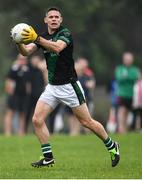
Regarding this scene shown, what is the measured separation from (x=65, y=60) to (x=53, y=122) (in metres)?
11.5

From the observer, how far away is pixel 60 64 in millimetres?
13266

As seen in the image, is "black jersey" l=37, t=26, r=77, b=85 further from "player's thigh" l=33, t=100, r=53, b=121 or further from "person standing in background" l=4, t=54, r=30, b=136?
"person standing in background" l=4, t=54, r=30, b=136

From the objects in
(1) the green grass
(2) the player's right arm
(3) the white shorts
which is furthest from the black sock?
(2) the player's right arm

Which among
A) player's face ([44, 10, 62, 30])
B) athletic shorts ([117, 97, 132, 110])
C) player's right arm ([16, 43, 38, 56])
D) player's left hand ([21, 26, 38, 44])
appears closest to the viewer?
player's left hand ([21, 26, 38, 44])

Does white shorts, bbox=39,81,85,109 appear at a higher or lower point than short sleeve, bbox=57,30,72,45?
lower

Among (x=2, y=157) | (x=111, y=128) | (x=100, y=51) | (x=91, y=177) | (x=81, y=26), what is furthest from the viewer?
(x=100, y=51)

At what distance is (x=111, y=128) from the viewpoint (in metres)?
27.5

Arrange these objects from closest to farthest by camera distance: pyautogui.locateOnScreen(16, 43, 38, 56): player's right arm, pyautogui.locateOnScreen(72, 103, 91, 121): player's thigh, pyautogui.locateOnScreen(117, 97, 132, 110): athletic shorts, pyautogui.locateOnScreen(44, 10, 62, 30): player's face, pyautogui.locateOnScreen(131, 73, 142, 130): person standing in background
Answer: pyautogui.locateOnScreen(44, 10, 62, 30): player's face < pyautogui.locateOnScreen(16, 43, 38, 56): player's right arm < pyautogui.locateOnScreen(72, 103, 91, 121): player's thigh < pyautogui.locateOnScreen(117, 97, 132, 110): athletic shorts < pyautogui.locateOnScreen(131, 73, 142, 130): person standing in background

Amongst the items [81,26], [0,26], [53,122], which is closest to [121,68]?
[53,122]

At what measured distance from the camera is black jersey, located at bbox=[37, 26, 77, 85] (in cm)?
1317

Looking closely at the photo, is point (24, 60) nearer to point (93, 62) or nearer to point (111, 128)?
point (111, 128)

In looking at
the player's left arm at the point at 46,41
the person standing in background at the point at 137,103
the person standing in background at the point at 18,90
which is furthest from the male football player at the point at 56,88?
the person standing in background at the point at 137,103

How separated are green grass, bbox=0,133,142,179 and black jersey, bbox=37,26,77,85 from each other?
1347 mm

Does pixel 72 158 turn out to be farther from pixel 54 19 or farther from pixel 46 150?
pixel 54 19
